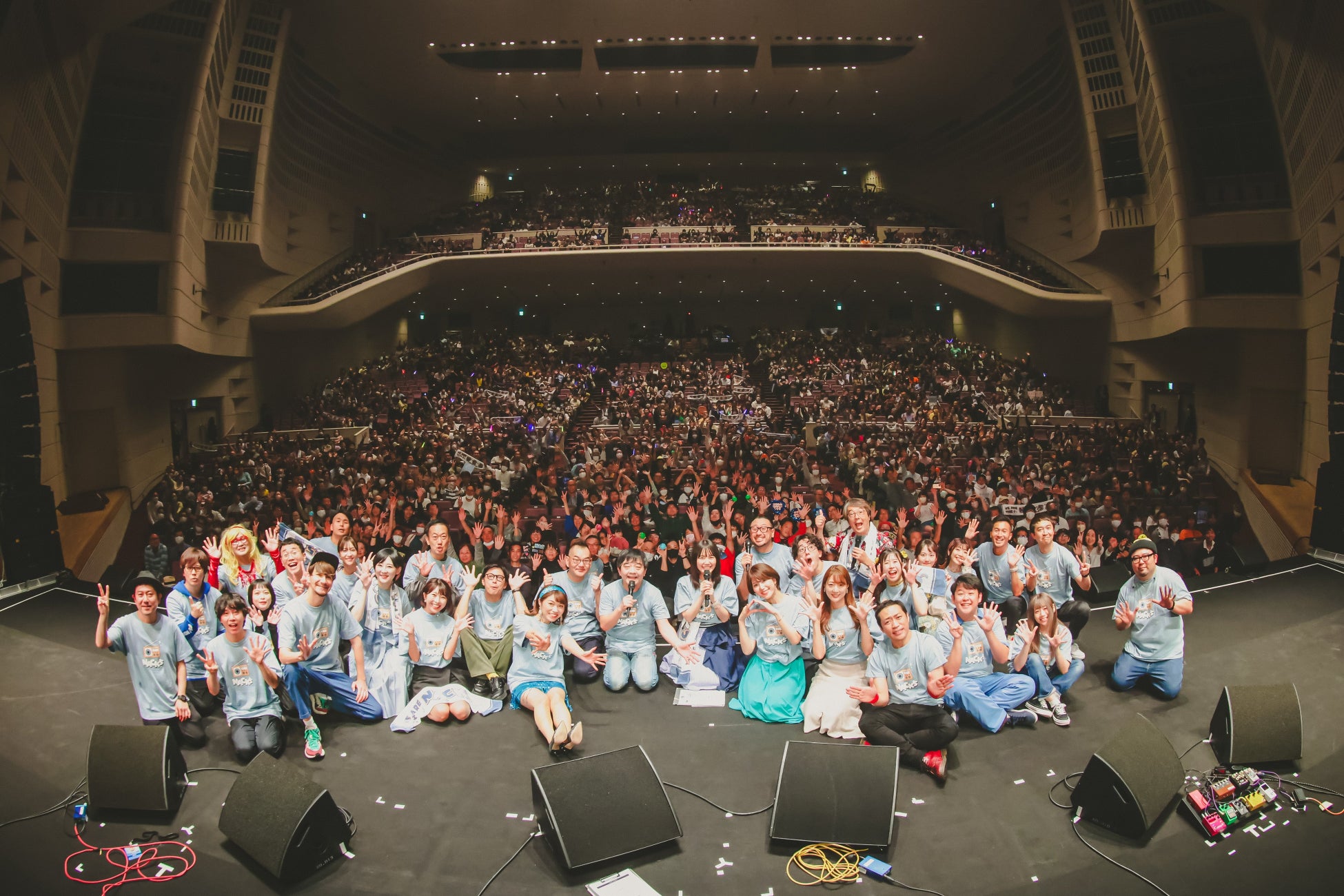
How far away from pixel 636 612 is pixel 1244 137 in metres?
16.7

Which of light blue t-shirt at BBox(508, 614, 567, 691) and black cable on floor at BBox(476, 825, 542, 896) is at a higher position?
light blue t-shirt at BBox(508, 614, 567, 691)

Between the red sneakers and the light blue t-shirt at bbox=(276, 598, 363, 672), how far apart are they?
417 cm

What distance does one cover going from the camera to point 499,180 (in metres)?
32.5

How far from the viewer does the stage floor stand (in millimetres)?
4473

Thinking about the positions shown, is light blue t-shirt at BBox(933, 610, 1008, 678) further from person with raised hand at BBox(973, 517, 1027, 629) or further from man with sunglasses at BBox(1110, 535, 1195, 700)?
man with sunglasses at BBox(1110, 535, 1195, 700)

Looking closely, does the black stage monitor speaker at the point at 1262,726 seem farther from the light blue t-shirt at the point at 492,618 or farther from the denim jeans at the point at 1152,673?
the light blue t-shirt at the point at 492,618

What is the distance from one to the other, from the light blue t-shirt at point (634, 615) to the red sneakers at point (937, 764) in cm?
230

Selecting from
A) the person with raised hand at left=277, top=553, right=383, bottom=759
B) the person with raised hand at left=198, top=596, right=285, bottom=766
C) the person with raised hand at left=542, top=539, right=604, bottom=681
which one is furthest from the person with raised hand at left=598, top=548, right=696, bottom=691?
the person with raised hand at left=198, top=596, right=285, bottom=766

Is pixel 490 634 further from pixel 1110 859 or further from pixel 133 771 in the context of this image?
pixel 1110 859

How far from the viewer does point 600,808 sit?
4688mm

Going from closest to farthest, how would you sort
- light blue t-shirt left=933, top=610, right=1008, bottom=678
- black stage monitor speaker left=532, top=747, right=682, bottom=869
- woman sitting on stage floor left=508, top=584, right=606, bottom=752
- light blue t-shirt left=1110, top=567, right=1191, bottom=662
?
black stage monitor speaker left=532, top=747, right=682, bottom=869, light blue t-shirt left=933, top=610, right=1008, bottom=678, woman sitting on stage floor left=508, top=584, right=606, bottom=752, light blue t-shirt left=1110, top=567, right=1191, bottom=662

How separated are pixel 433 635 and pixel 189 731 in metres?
1.77

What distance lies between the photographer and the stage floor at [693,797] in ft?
14.7

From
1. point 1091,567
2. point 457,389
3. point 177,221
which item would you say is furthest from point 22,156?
point 1091,567
